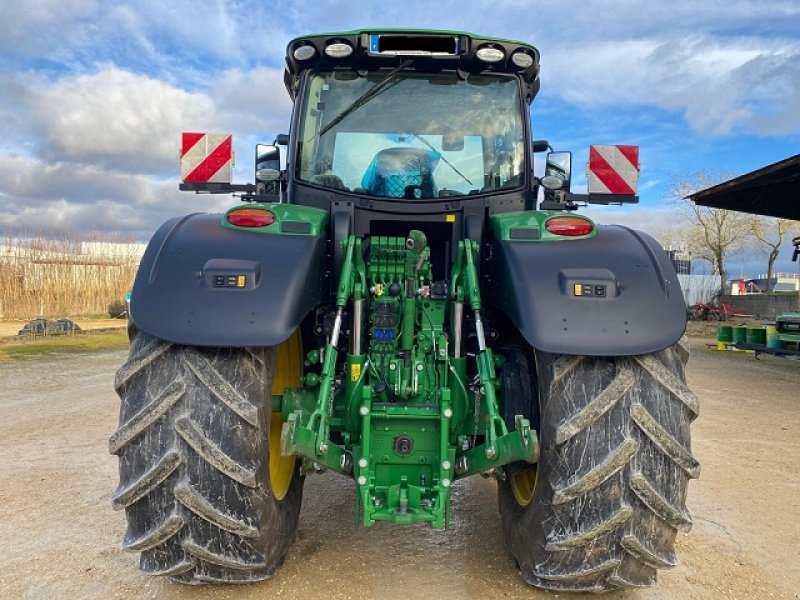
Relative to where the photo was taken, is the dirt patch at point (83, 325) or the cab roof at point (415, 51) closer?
the cab roof at point (415, 51)

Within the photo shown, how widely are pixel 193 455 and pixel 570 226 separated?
5.89 feet

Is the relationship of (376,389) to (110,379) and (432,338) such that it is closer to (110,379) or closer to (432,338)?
(432,338)

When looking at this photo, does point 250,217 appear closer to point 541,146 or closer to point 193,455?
point 193,455

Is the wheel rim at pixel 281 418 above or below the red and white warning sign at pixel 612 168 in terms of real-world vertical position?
below

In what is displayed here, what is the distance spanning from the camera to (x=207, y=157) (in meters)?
4.93

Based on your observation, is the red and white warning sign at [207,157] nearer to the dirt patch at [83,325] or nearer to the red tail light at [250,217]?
the red tail light at [250,217]

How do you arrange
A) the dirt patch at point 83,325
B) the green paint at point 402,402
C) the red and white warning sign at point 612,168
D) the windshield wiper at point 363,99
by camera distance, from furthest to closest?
the dirt patch at point 83,325 → the red and white warning sign at point 612,168 → the windshield wiper at point 363,99 → the green paint at point 402,402

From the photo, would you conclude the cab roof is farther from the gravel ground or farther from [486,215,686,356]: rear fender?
the gravel ground

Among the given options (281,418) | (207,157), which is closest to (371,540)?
(281,418)

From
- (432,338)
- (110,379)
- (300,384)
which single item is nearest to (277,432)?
(300,384)

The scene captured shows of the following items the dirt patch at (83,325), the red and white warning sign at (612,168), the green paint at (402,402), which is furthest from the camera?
the dirt patch at (83,325)

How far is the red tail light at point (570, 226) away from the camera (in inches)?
108

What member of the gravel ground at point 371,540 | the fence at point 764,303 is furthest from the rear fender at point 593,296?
→ the fence at point 764,303

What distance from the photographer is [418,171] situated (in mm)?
3344
